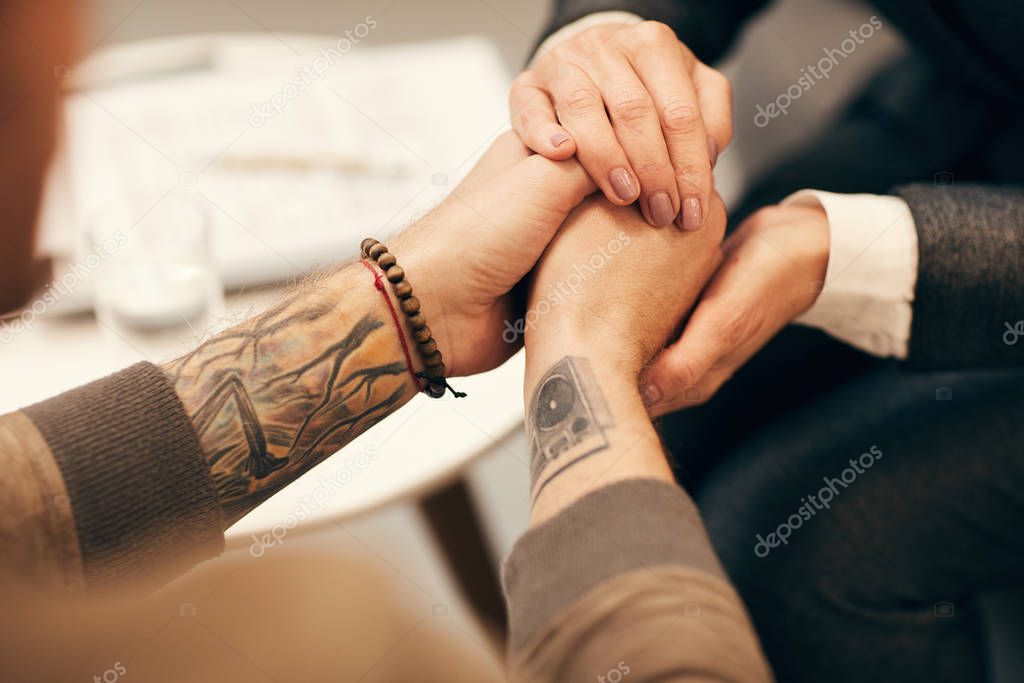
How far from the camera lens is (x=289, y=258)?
1008 millimetres

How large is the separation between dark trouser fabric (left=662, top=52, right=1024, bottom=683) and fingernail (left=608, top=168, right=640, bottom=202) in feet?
1.05

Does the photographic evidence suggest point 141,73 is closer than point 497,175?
No

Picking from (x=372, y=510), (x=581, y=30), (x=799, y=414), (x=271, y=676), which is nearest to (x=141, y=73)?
(x=581, y=30)

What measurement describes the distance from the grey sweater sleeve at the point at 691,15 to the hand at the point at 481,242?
0.97 feet

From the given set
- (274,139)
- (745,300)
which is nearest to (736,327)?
(745,300)

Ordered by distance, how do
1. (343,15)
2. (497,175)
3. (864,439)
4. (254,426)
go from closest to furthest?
(254,426)
(497,175)
(864,439)
(343,15)

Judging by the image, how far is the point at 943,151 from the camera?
1.09 metres

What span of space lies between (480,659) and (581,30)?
2.77ft

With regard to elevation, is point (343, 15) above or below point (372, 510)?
above

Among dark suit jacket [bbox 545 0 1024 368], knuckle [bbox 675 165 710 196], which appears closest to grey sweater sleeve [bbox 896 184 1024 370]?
dark suit jacket [bbox 545 0 1024 368]

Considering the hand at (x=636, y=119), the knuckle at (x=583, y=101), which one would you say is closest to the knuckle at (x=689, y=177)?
the hand at (x=636, y=119)

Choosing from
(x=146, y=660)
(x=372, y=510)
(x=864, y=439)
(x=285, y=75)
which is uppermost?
(x=285, y=75)

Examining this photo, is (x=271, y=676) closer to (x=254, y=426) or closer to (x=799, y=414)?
(x=254, y=426)

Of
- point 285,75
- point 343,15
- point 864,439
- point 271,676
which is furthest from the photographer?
point 343,15
